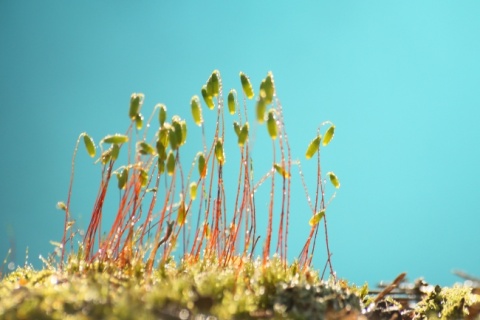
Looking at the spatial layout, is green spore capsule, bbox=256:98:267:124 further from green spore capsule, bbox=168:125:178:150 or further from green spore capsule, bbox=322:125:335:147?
green spore capsule, bbox=322:125:335:147

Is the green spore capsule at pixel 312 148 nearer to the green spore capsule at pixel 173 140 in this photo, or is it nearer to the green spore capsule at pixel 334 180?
the green spore capsule at pixel 334 180

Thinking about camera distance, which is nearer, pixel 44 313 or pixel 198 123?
pixel 44 313

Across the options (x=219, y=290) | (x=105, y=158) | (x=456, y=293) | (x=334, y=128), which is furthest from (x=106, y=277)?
(x=456, y=293)

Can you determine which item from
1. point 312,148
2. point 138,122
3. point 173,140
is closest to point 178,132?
point 173,140

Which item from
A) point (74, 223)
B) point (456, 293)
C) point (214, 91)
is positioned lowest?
point (456, 293)

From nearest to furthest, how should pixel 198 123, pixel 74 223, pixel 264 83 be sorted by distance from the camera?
pixel 264 83
pixel 198 123
pixel 74 223

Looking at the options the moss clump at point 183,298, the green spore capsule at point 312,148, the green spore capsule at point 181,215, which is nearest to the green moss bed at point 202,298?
the moss clump at point 183,298

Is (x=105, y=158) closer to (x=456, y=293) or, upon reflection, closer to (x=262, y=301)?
(x=262, y=301)
